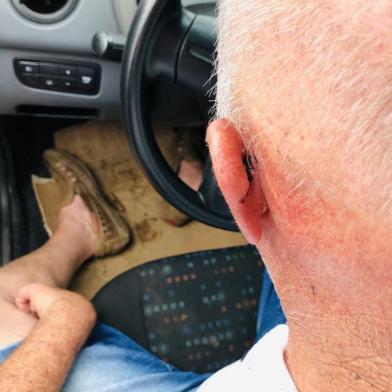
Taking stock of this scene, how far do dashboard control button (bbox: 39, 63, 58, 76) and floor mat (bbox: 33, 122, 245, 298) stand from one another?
0.40 meters

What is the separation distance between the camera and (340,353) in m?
0.63

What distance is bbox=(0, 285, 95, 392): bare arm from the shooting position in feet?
3.11

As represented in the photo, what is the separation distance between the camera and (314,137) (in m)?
0.50

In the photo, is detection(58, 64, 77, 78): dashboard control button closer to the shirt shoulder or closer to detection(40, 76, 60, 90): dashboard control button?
detection(40, 76, 60, 90): dashboard control button

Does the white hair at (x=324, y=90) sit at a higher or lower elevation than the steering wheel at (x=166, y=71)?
higher

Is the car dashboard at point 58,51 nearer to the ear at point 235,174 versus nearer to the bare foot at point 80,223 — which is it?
the bare foot at point 80,223

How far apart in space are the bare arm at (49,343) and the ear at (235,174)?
491 mm

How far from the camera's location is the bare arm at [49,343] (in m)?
0.95

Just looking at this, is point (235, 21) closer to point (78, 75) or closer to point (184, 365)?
point (78, 75)

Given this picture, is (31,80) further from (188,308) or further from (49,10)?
(188,308)

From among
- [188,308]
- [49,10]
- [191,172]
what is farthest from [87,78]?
[188,308]

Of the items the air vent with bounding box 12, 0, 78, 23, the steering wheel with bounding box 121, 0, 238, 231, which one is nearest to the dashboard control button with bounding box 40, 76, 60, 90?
the air vent with bounding box 12, 0, 78, 23

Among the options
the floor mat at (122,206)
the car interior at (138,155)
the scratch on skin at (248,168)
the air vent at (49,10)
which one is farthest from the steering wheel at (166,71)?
the scratch on skin at (248,168)

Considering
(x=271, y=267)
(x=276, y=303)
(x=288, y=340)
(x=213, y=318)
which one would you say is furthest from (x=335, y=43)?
(x=213, y=318)
